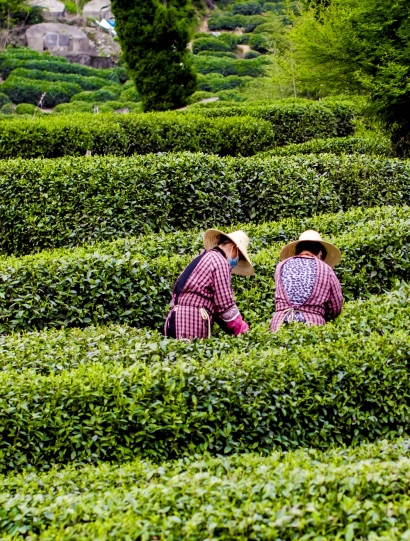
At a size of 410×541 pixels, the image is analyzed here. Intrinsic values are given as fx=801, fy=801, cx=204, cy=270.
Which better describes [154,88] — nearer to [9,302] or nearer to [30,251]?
[30,251]

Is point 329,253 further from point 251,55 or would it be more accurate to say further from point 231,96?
point 251,55

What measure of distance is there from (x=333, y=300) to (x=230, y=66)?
4383 centimetres

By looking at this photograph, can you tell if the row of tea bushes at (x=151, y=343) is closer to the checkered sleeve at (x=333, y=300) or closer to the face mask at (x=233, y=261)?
the checkered sleeve at (x=333, y=300)

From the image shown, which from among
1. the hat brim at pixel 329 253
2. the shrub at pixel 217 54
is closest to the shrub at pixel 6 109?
the shrub at pixel 217 54

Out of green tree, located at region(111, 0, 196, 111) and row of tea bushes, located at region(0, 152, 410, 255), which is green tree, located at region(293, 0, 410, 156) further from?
green tree, located at region(111, 0, 196, 111)

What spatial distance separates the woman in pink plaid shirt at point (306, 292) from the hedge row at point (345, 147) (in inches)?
349

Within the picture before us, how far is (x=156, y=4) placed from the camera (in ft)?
77.2

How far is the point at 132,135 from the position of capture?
15.6 metres

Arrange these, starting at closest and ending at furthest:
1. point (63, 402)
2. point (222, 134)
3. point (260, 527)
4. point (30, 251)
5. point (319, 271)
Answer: point (260, 527)
point (63, 402)
point (319, 271)
point (30, 251)
point (222, 134)

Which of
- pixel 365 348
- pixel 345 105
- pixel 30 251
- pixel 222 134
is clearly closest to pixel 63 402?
pixel 365 348

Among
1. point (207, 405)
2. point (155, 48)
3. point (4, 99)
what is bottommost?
point (207, 405)

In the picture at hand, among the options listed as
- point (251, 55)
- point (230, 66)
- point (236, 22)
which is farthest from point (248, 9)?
point (230, 66)

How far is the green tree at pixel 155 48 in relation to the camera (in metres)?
23.4

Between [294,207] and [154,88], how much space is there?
42.1ft
